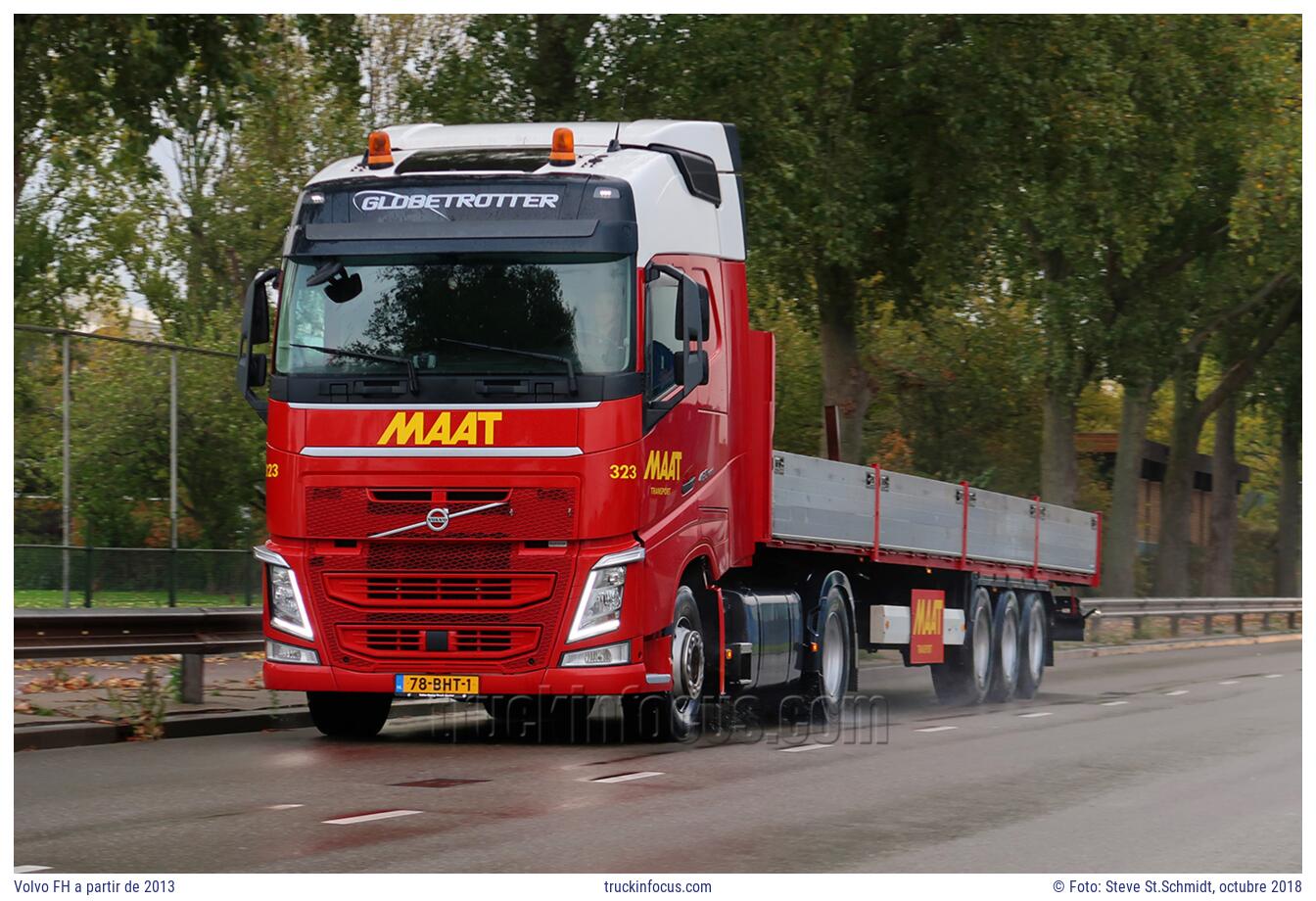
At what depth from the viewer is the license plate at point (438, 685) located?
1322 centimetres

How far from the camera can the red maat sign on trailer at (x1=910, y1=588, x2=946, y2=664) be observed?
1914cm

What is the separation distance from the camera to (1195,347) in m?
41.9

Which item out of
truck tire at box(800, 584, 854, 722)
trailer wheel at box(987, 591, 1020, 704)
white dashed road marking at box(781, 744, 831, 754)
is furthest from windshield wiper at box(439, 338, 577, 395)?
trailer wheel at box(987, 591, 1020, 704)

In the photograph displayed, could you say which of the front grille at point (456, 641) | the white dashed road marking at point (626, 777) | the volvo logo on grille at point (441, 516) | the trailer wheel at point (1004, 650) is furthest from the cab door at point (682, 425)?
the trailer wheel at point (1004, 650)

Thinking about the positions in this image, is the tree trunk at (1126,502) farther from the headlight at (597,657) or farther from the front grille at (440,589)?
the front grille at (440,589)

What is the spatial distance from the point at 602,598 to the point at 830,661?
4540 millimetres

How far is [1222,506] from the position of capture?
1927 inches

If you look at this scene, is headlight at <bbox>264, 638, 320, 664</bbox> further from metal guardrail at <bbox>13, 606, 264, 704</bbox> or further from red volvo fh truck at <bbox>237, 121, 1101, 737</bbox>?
metal guardrail at <bbox>13, 606, 264, 704</bbox>

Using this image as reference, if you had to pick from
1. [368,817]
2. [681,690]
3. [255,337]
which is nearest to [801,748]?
[681,690]

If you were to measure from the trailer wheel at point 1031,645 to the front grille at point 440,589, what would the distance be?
9.75 m

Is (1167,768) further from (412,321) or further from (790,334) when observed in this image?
(790,334)

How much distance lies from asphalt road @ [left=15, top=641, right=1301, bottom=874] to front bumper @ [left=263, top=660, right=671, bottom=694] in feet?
1.47

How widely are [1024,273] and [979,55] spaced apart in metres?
10.8

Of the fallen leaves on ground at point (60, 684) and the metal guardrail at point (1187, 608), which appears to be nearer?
the fallen leaves on ground at point (60, 684)
